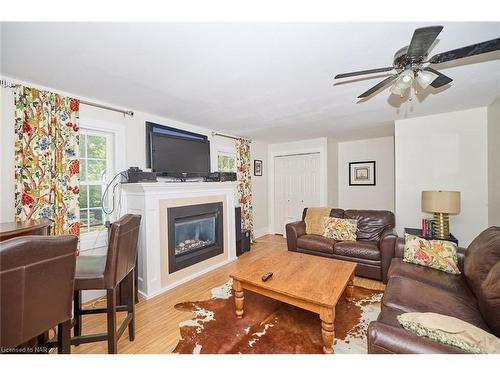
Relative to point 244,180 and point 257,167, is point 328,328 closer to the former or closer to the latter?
point 244,180

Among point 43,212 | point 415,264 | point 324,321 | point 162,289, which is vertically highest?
point 43,212

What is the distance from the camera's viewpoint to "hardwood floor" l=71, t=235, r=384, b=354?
174 cm

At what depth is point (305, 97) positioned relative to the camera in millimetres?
2541

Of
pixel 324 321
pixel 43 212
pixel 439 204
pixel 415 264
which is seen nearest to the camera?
pixel 324 321

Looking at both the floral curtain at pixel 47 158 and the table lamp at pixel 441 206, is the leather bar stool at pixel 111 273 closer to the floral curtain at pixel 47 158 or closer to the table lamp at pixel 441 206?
the floral curtain at pixel 47 158

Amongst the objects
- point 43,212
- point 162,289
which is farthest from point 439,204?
point 43,212

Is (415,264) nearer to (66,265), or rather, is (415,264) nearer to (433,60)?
(433,60)

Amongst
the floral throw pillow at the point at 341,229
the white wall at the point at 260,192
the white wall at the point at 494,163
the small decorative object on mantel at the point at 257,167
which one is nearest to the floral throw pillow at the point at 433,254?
the floral throw pillow at the point at 341,229

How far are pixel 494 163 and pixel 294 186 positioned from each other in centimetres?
332

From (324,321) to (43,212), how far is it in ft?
8.95

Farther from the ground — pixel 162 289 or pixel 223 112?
pixel 223 112

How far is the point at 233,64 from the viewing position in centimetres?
179

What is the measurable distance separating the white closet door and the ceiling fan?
138 inches

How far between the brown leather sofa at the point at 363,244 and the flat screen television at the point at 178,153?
1.88m
